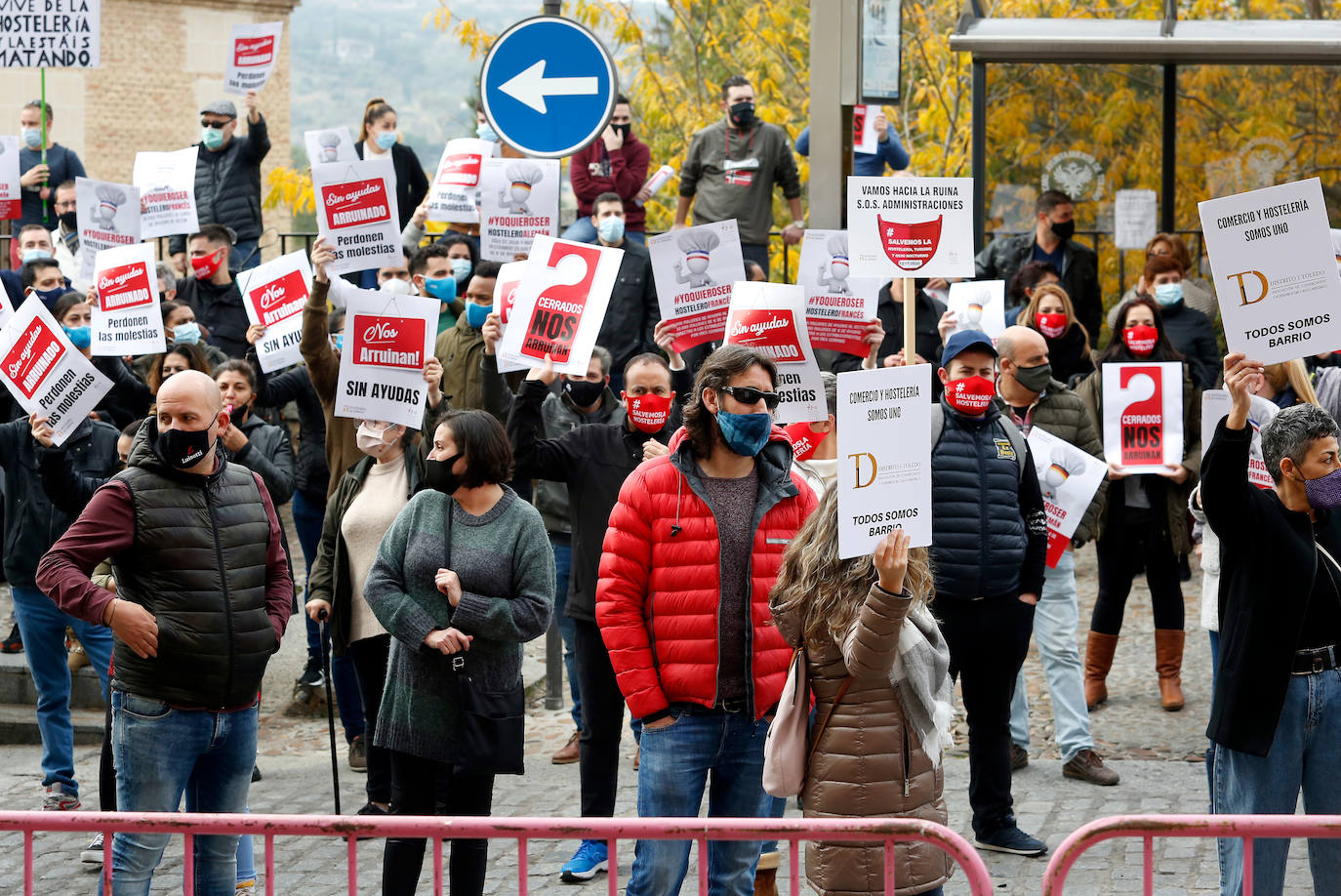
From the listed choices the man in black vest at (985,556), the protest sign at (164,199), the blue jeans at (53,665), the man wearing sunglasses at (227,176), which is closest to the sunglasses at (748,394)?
the man in black vest at (985,556)

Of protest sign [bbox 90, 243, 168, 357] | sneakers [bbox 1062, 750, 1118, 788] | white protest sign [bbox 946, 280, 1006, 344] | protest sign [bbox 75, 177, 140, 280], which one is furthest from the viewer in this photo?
protest sign [bbox 75, 177, 140, 280]

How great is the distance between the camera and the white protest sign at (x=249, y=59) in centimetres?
1357

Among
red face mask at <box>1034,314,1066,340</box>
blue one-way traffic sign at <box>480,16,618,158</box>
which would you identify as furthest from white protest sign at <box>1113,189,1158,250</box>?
blue one-way traffic sign at <box>480,16,618,158</box>

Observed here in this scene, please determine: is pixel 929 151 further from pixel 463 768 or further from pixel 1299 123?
pixel 463 768

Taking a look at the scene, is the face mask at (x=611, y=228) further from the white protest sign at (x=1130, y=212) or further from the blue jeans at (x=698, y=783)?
the blue jeans at (x=698, y=783)

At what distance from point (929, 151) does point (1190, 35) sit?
695cm

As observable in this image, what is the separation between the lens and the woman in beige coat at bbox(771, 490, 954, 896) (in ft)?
15.8

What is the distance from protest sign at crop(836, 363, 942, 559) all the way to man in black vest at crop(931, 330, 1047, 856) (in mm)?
2061

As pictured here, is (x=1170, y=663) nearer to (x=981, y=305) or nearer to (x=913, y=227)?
(x=981, y=305)

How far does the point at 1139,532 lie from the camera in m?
8.97

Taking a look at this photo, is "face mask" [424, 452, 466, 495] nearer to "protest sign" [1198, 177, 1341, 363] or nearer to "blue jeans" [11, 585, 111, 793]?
"protest sign" [1198, 177, 1341, 363]

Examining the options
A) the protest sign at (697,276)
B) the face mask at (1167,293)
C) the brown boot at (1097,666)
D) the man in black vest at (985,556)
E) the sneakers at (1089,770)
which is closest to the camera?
the man in black vest at (985,556)

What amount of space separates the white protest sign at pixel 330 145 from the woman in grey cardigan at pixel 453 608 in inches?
235

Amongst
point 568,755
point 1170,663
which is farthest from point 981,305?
point 568,755
